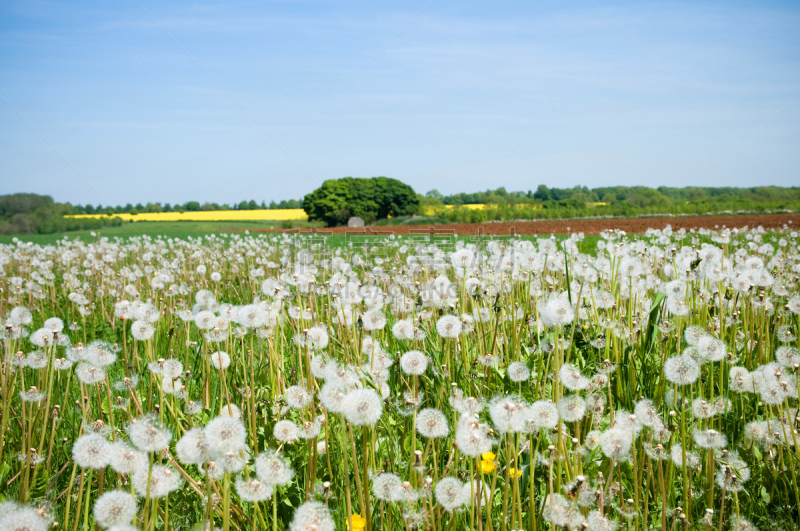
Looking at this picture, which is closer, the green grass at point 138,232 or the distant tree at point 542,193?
the green grass at point 138,232

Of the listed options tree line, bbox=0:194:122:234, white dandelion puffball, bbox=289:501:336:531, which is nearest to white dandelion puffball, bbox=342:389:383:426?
white dandelion puffball, bbox=289:501:336:531

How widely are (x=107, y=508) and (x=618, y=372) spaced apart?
2259 millimetres

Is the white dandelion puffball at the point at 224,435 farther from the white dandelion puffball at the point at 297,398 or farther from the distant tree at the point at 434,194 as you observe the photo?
A: the distant tree at the point at 434,194

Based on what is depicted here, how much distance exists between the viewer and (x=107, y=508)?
130 cm

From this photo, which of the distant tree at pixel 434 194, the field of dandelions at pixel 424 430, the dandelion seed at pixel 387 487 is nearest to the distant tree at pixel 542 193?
the distant tree at pixel 434 194

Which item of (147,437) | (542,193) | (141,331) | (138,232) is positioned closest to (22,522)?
(147,437)

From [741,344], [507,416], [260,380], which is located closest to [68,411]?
[260,380]

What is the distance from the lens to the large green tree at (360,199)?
3117 inches

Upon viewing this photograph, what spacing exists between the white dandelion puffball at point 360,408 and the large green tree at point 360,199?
74851 millimetres

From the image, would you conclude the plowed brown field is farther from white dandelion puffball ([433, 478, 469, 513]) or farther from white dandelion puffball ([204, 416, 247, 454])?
white dandelion puffball ([204, 416, 247, 454])

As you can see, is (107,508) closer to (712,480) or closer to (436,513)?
(436,513)

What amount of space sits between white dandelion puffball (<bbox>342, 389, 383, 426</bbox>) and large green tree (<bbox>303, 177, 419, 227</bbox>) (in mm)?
74851

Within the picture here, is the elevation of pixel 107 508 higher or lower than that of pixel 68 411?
higher

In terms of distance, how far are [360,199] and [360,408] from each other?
270ft
